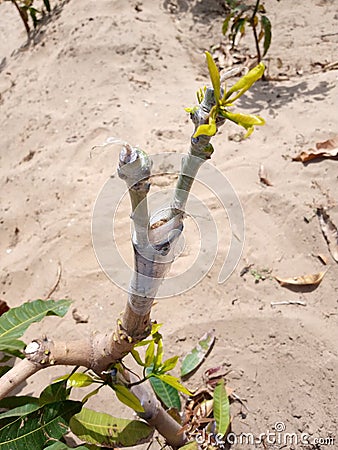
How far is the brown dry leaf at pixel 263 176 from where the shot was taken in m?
2.19

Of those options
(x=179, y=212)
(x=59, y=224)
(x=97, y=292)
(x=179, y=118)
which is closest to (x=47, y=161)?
(x=59, y=224)

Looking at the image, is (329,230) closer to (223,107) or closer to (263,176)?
(263,176)

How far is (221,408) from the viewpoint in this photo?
4.91 ft

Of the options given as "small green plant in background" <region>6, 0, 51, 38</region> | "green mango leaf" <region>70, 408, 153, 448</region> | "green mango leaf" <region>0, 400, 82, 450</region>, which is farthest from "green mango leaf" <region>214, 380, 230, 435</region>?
"small green plant in background" <region>6, 0, 51, 38</region>

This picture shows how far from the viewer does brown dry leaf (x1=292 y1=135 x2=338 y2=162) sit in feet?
7.16

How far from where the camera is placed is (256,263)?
1922 millimetres

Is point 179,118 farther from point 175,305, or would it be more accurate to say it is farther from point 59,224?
point 175,305

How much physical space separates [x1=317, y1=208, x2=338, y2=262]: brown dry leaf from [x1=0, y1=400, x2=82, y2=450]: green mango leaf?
4.06 ft

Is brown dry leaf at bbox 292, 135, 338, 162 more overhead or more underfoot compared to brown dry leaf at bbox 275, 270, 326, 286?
more overhead

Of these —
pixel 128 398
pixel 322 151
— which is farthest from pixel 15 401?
pixel 322 151

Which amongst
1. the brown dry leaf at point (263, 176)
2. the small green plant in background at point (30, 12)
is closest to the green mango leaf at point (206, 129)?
the brown dry leaf at point (263, 176)

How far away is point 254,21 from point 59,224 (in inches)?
68.2

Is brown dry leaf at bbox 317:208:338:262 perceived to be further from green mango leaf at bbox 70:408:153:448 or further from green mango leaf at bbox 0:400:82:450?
green mango leaf at bbox 0:400:82:450

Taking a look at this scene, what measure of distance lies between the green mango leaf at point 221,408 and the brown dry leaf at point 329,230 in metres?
0.74
